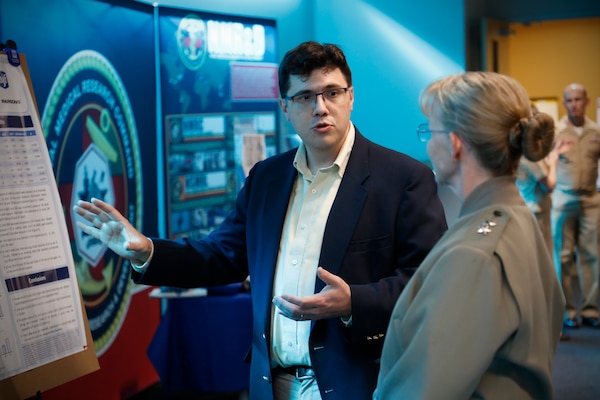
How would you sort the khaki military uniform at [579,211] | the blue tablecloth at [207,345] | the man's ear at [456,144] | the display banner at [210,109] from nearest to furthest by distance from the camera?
the man's ear at [456,144] → the blue tablecloth at [207,345] → the display banner at [210,109] → the khaki military uniform at [579,211]

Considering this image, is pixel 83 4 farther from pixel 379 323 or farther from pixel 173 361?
pixel 379 323

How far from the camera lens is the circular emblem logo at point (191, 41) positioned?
192 inches

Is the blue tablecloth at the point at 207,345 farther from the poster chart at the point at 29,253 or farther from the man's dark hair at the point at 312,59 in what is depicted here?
the man's dark hair at the point at 312,59

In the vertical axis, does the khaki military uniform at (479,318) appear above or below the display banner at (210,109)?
below

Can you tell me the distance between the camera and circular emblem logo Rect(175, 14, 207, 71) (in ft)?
16.0

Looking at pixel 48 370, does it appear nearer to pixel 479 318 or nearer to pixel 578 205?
pixel 479 318

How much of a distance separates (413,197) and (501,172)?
65cm

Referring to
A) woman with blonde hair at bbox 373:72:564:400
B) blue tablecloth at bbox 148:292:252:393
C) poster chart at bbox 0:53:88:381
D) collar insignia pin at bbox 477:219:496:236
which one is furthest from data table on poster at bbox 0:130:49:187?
blue tablecloth at bbox 148:292:252:393

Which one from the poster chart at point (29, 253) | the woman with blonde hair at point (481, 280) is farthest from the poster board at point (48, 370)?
the woman with blonde hair at point (481, 280)

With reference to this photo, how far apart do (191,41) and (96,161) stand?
3.99 feet

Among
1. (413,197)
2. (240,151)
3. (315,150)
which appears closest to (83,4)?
(240,151)

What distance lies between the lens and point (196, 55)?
5.00 m

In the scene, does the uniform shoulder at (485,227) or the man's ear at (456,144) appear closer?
the uniform shoulder at (485,227)

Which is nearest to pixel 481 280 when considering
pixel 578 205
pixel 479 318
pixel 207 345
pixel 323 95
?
pixel 479 318
